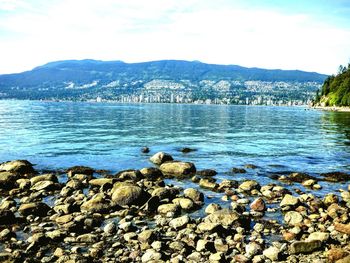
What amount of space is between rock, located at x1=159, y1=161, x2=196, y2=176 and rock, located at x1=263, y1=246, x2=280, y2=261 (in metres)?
15.0

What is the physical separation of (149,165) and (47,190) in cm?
1109

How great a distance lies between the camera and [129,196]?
20078 millimetres

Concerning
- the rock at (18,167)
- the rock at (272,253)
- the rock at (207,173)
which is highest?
the rock at (272,253)

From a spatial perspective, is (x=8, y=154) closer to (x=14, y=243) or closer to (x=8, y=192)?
(x=8, y=192)

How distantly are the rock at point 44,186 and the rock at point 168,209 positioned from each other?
8.39 m

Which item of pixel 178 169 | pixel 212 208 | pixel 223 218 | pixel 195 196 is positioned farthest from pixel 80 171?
pixel 223 218

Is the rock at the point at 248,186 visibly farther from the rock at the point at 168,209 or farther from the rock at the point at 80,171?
the rock at the point at 80,171

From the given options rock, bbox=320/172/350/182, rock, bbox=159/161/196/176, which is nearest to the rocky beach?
rock, bbox=320/172/350/182

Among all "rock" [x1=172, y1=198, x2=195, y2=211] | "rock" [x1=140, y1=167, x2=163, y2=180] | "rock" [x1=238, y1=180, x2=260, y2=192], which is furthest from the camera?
"rock" [x1=140, y1=167, x2=163, y2=180]

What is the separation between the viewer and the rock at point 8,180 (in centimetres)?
2386

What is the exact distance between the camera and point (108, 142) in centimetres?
4731

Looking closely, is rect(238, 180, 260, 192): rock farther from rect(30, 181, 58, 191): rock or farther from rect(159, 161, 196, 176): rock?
rect(30, 181, 58, 191): rock

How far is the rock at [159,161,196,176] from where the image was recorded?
93.4 ft

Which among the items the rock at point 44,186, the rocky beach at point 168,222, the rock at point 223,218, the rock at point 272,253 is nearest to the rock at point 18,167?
the rocky beach at point 168,222
